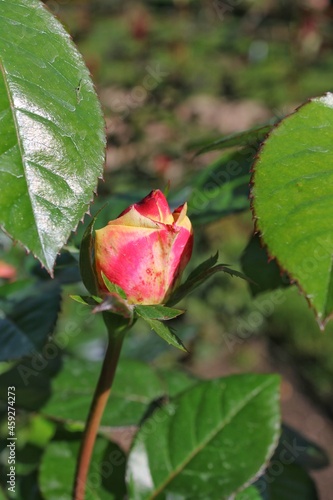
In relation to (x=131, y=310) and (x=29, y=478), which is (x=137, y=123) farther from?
(x=131, y=310)

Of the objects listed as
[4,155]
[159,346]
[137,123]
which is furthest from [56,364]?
[137,123]

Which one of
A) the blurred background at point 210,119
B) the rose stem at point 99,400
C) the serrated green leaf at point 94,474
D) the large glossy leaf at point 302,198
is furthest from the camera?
the blurred background at point 210,119

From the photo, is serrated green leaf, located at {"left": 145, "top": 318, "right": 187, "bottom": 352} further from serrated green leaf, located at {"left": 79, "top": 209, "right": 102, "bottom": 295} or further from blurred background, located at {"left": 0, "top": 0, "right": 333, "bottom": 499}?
blurred background, located at {"left": 0, "top": 0, "right": 333, "bottom": 499}

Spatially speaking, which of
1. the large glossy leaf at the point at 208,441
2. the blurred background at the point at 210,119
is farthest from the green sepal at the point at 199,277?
the blurred background at the point at 210,119

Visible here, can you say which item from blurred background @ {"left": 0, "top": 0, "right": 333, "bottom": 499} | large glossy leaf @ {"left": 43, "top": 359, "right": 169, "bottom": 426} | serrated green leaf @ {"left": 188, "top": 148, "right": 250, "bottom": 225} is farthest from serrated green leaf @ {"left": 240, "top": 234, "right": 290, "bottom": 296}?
blurred background @ {"left": 0, "top": 0, "right": 333, "bottom": 499}

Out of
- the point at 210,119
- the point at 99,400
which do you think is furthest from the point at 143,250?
the point at 210,119

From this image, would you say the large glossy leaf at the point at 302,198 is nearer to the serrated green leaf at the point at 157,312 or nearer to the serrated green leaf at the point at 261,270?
the serrated green leaf at the point at 157,312

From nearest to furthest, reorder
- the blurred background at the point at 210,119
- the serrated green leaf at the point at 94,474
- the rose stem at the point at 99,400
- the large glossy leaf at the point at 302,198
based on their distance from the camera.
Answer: the large glossy leaf at the point at 302,198 → the rose stem at the point at 99,400 → the serrated green leaf at the point at 94,474 → the blurred background at the point at 210,119
